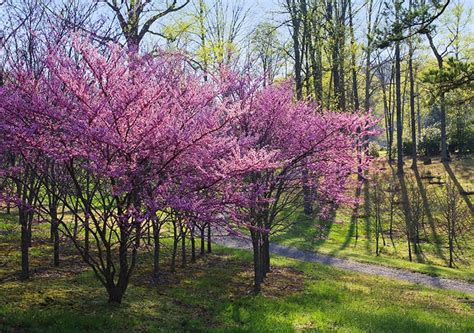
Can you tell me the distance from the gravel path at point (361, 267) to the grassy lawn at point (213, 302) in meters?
1.44

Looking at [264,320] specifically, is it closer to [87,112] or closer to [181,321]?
[181,321]

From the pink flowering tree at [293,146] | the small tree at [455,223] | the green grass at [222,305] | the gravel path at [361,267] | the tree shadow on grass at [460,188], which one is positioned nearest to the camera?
the green grass at [222,305]

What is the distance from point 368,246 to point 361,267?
384cm

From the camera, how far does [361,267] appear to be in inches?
531

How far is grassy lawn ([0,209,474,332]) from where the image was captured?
564cm

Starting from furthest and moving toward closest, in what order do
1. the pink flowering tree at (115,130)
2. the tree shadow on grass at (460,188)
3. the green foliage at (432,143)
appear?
1. the green foliage at (432,143)
2. the tree shadow on grass at (460,188)
3. the pink flowering tree at (115,130)

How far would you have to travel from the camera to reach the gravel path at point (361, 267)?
12.0 metres

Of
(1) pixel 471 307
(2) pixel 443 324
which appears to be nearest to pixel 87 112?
(2) pixel 443 324

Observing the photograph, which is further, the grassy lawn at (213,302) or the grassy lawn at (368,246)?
the grassy lawn at (368,246)

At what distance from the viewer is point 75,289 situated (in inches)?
268

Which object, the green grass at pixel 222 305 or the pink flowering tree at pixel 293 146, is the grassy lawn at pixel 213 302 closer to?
the green grass at pixel 222 305

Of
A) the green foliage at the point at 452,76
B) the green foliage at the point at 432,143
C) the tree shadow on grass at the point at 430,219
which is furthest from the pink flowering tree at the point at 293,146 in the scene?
the green foliage at the point at 432,143

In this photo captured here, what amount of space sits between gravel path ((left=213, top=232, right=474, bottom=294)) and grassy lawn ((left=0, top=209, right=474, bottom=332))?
1439mm

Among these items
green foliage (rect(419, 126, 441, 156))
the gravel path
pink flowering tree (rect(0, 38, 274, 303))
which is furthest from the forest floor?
green foliage (rect(419, 126, 441, 156))
